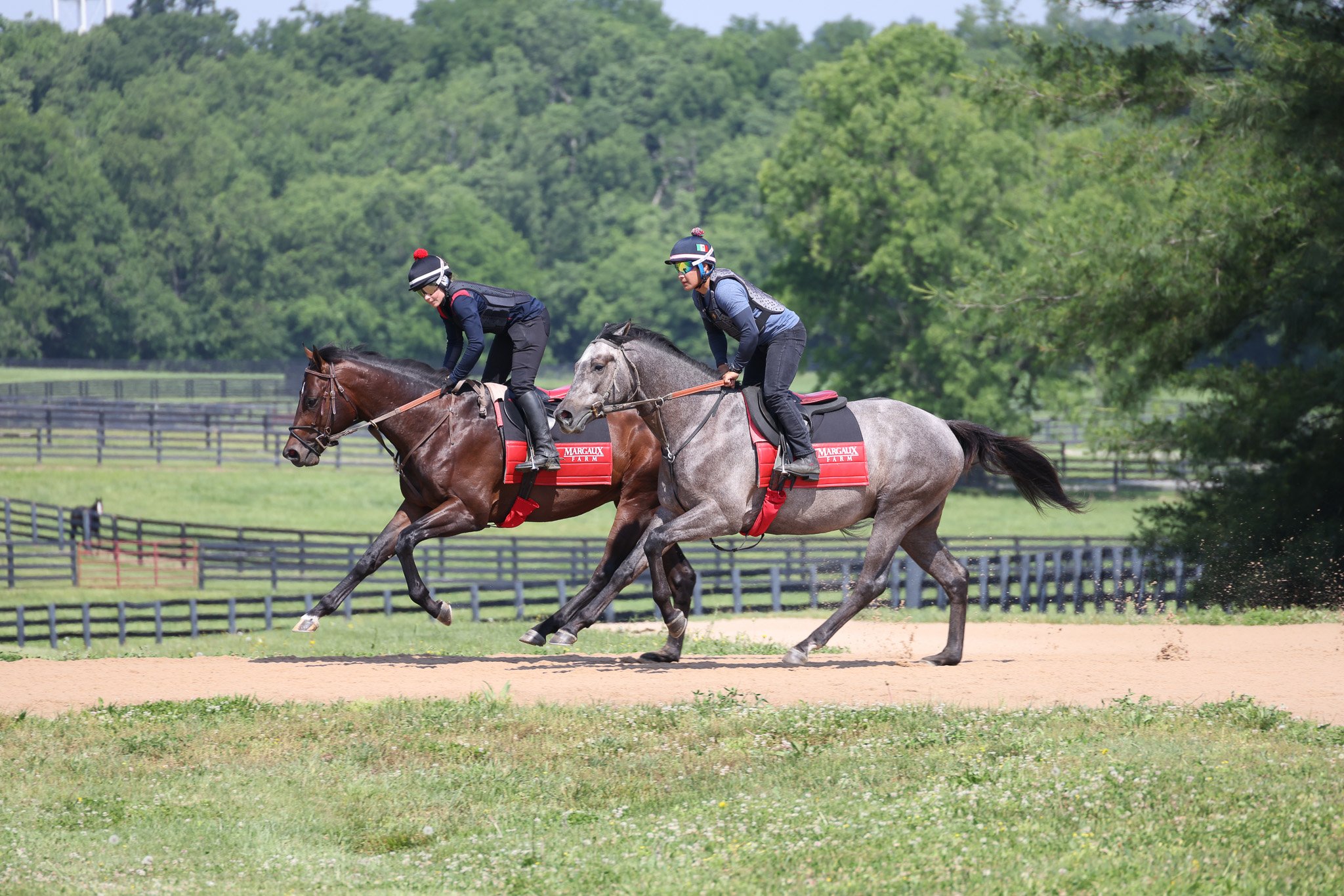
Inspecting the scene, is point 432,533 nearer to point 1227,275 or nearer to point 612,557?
point 612,557

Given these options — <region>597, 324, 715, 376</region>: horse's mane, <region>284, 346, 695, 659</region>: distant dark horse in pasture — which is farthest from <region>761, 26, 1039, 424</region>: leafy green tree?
<region>597, 324, 715, 376</region>: horse's mane

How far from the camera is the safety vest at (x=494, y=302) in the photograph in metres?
12.9

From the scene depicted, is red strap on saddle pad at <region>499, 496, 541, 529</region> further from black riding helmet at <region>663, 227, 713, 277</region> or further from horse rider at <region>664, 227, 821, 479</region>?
black riding helmet at <region>663, 227, 713, 277</region>

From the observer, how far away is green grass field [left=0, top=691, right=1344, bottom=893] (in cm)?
760

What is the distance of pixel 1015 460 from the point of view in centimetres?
1338

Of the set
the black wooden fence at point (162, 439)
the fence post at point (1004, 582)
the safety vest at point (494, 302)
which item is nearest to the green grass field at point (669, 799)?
the safety vest at point (494, 302)

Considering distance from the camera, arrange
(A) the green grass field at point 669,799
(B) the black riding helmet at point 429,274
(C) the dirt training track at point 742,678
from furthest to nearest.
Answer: (B) the black riding helmet at point 429,274, (C) the dirt training track at point 742,678, (A) the green grass field at point 669,799

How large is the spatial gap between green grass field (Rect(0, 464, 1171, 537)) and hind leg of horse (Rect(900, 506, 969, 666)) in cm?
2737

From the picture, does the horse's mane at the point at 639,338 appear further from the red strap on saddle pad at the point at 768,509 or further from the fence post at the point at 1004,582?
the fence post at the point at 1004,582

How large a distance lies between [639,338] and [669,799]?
4.45m

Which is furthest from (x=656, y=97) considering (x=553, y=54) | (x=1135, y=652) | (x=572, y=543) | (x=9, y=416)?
(x=1135, y=652)

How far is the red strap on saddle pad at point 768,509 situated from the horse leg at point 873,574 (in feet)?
2.53

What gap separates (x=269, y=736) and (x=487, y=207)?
303 feet

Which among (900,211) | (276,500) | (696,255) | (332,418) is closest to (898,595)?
(332,418)
